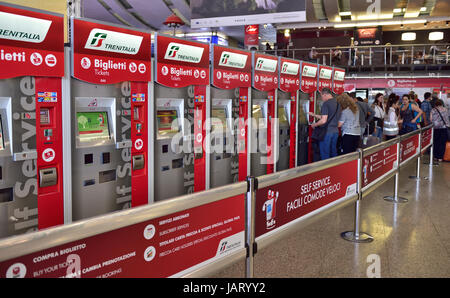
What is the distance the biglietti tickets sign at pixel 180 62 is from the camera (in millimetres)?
4239

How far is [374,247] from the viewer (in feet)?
12.6

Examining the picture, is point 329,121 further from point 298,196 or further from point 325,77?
point 298,196

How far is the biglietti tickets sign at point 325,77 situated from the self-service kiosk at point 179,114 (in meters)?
3.98

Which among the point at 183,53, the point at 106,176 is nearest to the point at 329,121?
the point at 183,53

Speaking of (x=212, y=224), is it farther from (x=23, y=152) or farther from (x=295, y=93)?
(x=295, y=93)

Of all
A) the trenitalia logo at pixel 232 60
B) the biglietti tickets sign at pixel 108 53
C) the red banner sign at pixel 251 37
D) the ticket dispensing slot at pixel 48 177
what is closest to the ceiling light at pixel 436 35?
the red banner sign at pixel 251 37

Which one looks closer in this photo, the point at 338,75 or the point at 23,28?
the point at 23,28

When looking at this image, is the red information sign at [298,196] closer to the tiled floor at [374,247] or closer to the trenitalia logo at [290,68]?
the tiled floor at [374,247]

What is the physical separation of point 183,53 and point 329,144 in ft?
10.1

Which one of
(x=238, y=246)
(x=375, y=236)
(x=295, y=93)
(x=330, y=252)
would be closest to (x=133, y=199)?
(x=330, y=252)

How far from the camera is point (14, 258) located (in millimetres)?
1250

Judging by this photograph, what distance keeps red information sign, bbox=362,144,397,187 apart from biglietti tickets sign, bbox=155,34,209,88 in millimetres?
2077

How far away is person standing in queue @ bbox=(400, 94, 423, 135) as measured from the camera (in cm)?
899
